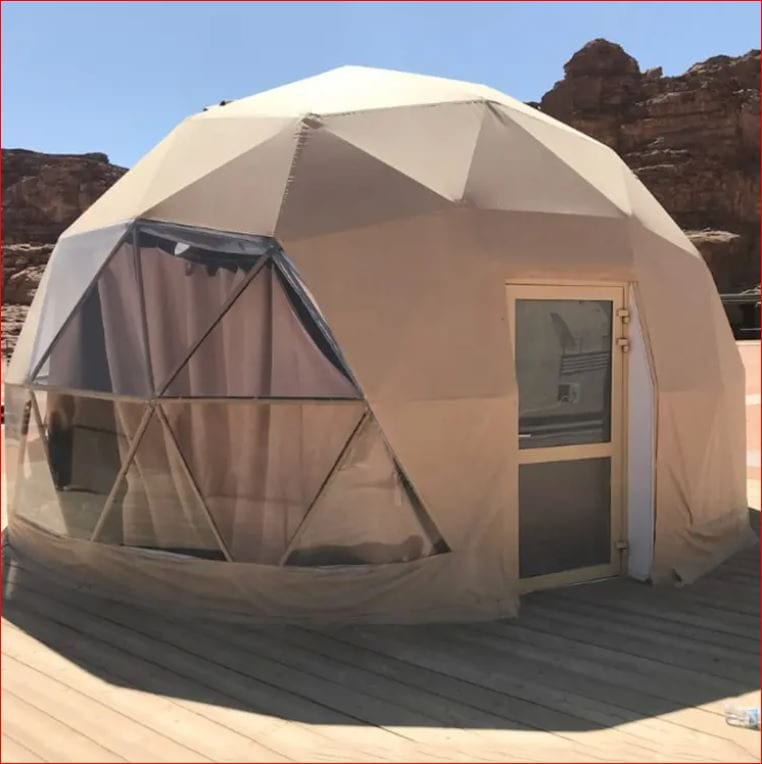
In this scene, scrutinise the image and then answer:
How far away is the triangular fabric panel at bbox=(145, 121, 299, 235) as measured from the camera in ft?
18.9

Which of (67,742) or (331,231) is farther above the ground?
(331,231)

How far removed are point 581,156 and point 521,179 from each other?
0.92 meters

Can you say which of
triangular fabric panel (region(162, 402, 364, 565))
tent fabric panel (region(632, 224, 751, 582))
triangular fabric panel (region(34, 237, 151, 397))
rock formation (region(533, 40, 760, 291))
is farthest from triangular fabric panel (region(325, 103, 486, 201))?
rock formation (region(533, 40, 760, 291))

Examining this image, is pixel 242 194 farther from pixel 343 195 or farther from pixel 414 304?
pixel 414 304

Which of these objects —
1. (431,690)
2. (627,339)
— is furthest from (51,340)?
(627,339)

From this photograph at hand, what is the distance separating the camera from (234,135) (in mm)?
6488

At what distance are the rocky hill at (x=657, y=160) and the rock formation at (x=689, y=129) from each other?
0.23 feet

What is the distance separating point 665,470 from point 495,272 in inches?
84.7

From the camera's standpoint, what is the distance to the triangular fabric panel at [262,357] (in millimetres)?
5480

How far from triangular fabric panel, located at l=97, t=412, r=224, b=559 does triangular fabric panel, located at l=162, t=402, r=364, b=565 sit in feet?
0.34

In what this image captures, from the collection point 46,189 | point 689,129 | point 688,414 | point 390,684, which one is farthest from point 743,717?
point 46,189

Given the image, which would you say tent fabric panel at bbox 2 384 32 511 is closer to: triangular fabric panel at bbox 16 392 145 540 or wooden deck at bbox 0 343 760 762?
triangular fabric panel at bbox 16 392 145 540

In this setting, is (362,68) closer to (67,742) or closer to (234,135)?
(234,135)

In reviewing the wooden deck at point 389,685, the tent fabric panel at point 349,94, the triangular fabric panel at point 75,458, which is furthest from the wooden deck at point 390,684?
the tent fabric panel at point 349,94
